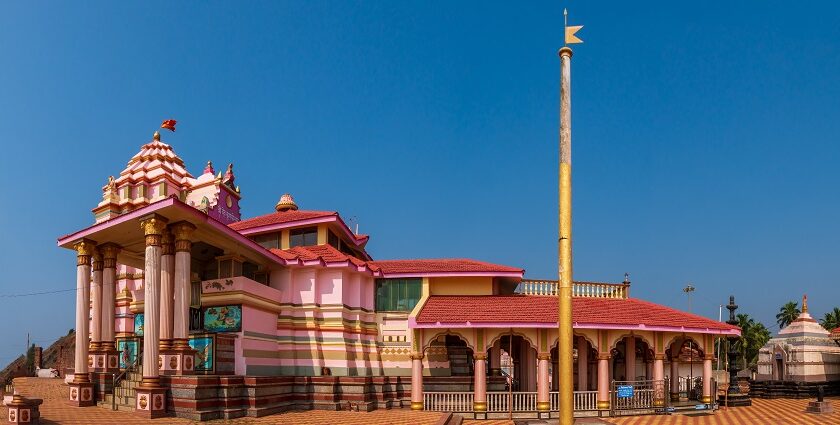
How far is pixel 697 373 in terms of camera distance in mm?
48500

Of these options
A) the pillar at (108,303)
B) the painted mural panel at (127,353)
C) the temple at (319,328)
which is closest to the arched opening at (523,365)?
the temple at (319,328)

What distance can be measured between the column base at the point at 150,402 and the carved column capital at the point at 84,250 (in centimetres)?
691

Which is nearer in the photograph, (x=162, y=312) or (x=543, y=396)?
(x=162, y=312)

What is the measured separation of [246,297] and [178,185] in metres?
15.0

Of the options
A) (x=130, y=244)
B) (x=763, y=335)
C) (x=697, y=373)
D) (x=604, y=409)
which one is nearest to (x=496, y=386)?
(x=604, y=409)

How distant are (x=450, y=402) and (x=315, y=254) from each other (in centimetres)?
783

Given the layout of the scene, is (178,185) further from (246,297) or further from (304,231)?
(246,297)

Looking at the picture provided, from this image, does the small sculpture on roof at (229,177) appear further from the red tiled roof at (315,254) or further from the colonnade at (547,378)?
the colonnade at (547,378)

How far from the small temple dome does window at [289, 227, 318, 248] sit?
437cm

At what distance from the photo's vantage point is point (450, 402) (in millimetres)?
23625

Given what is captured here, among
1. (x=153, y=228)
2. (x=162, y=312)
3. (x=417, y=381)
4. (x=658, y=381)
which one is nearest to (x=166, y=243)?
(x=153, y=228)

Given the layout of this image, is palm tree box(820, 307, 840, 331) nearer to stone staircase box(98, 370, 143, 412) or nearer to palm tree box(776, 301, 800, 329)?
palm tree box(776, 301, 800, 329)

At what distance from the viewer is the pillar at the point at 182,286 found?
2047 centimetres

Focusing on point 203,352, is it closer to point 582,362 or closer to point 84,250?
point 84,250
